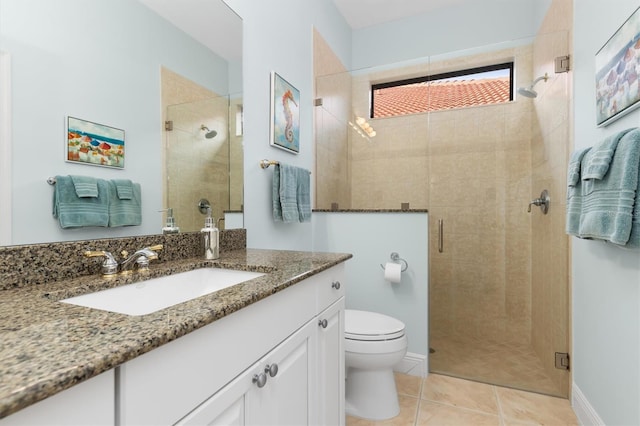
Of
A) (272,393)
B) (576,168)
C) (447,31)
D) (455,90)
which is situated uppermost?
(447,31)

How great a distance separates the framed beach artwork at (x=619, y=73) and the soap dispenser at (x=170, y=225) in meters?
1.70

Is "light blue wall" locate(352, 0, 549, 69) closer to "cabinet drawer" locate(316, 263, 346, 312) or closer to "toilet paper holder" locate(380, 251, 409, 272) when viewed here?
"toilet paper holder" locate(380, 251, 409, 272)

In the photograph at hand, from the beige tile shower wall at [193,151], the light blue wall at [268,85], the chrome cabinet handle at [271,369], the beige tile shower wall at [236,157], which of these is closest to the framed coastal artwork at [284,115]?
the light blue wall at [268,85]

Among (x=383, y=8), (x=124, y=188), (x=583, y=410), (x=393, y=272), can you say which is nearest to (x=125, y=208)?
(x=124, y=188)

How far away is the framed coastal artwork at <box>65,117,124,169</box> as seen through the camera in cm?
93

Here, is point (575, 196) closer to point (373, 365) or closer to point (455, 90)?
point (373, 365)

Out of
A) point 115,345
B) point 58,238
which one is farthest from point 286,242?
point 115,345

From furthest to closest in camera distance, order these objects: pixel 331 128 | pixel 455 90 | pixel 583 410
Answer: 1. pixel 331 128
2. pixel 455 90
3. pixel 583 410

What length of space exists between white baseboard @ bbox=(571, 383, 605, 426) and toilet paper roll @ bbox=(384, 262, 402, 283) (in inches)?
41.1

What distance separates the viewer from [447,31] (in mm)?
2891

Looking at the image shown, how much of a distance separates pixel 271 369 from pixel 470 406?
1.48 m

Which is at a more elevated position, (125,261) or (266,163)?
(266,163)

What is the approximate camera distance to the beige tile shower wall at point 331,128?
2.57 m

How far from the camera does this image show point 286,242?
2.12m
